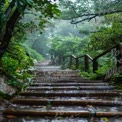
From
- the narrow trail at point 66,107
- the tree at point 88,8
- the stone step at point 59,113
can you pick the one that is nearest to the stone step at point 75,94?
the narrow trail at point 66,107

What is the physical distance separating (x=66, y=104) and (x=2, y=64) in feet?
6.99

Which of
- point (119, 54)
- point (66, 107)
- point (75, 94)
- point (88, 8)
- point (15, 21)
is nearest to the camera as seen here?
point (15, 21)

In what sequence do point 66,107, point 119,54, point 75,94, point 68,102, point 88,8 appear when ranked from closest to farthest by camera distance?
point 66,107 → point 68,102 → point 75,94 → point 119,54 → point 88,8

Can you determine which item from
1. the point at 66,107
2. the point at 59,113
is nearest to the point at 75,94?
the point at 66,107

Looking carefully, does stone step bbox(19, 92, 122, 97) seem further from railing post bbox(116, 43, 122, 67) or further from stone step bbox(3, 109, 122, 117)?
railing post bbox(116, 43, 122, 67)

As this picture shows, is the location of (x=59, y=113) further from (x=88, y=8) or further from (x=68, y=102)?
(x=88, y=8)

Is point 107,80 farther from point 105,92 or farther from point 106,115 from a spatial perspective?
point 106,115

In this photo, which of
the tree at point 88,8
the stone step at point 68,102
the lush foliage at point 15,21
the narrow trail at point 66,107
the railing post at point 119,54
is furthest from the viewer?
the tree at point 88,8

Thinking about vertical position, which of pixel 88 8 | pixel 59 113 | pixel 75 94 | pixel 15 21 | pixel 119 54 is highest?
pixel 88 8

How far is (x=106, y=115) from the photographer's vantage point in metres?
3.67

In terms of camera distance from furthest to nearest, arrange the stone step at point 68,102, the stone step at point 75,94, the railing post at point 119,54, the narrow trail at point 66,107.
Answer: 1. the railing post at point 119,54
2. the stone step at point 75,94
3. the stone step at point 68,102
4. the narrow trail at point 66,107

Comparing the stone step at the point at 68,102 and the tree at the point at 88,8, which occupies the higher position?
the tree at the point at 88,8

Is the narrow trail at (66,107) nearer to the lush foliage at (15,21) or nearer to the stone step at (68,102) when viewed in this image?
the stone step at (68,102)

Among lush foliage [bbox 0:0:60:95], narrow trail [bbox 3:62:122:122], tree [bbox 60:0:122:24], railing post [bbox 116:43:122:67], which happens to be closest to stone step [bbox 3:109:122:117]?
narrow trail [bbox 3:62:122:122]
